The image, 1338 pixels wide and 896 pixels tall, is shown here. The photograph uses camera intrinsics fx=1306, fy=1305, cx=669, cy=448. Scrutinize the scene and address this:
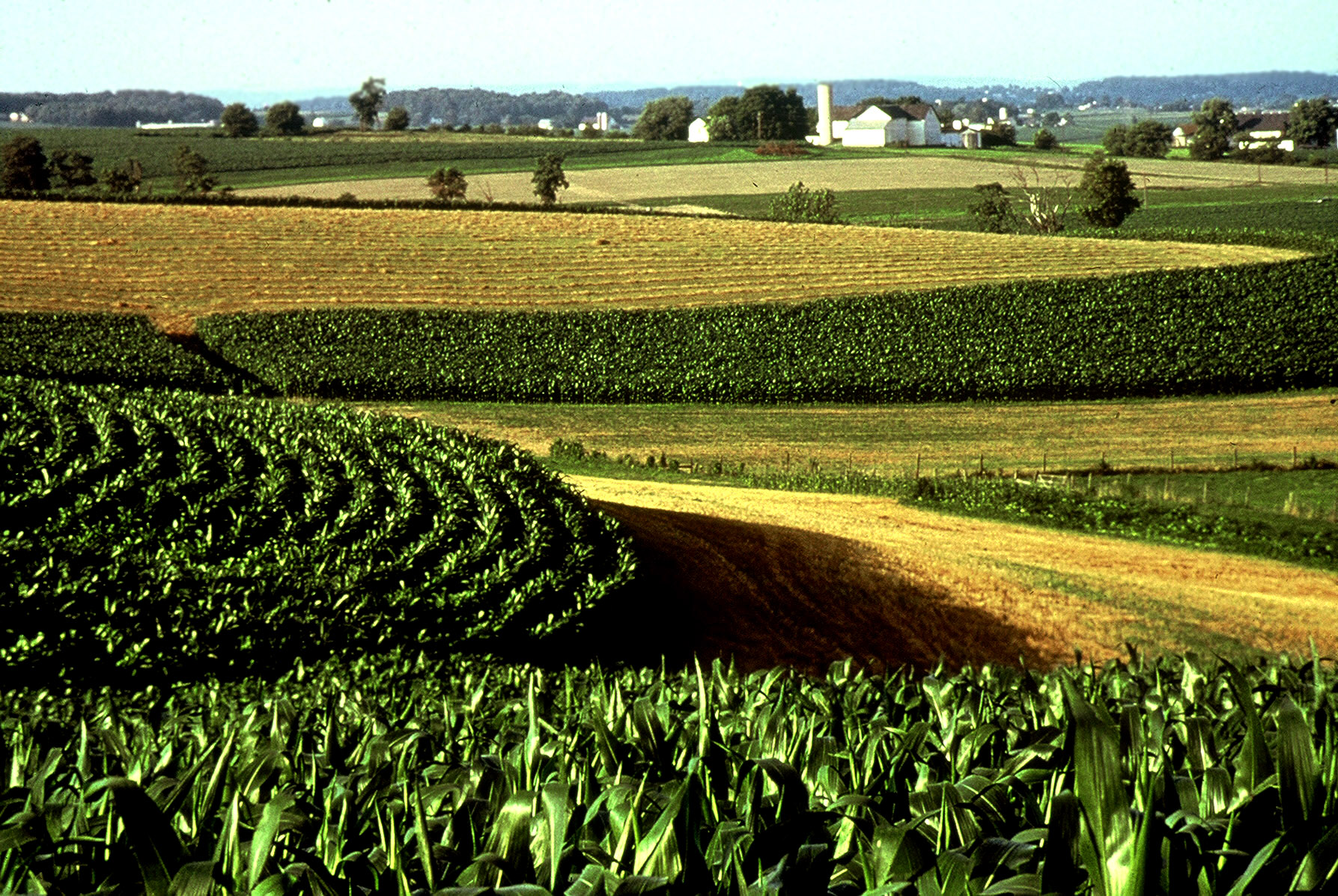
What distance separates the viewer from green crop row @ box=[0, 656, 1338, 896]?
2621mm

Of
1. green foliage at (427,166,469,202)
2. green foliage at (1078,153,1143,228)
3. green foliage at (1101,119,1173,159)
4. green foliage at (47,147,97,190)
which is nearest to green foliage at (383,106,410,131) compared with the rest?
green foliage at (47,147,97,190)

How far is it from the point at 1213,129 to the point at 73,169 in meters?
90.9

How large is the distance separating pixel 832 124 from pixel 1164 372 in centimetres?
8441

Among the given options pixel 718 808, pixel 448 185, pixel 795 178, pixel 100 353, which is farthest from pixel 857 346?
pixel 795 178

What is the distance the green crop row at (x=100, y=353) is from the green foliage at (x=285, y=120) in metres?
83.0

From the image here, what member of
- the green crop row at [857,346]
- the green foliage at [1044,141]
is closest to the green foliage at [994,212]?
the green crop row at [857,346]

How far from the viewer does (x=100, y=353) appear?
124 ft

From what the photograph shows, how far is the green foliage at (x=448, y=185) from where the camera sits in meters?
78.4

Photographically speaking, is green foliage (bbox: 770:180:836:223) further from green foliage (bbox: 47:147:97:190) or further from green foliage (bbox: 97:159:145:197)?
green foliage (bbox: 47:147:97:190)

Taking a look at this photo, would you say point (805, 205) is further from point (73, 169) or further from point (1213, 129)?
point (1213, 129)

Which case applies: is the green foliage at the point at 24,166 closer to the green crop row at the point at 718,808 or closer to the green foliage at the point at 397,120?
the green foliage at the point at 397,120

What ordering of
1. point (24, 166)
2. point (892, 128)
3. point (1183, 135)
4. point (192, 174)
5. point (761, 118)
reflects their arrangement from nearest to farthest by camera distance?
point (24, 166) < point (192, 174) < point (761, 118) < point (892, 128) < point (1183, 135)

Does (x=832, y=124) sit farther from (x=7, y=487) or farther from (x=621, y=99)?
(x=7, y=487)

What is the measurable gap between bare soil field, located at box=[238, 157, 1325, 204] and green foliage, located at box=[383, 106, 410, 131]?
31.0 meters
